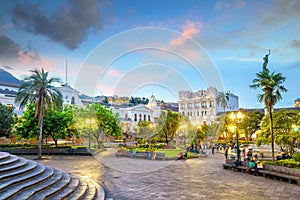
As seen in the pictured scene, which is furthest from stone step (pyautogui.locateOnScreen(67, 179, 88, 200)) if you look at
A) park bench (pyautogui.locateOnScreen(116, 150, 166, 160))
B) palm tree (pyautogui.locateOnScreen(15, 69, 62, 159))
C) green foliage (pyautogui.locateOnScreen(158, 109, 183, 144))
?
green foliage (pyautogui.locateOnScreen(158, 109, 183, 144))

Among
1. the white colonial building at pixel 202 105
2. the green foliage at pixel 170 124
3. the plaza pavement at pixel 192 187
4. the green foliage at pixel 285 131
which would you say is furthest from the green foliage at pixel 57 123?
the white colonial building at pixel 202 105

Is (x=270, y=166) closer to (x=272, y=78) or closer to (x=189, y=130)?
(x=272, y=78)

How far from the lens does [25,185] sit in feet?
27.6

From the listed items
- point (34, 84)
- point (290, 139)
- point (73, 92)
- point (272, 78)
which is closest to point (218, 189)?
point (290, 139)

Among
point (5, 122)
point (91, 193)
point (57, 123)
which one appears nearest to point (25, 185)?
point (91, 193)

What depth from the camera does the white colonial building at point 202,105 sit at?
267ft

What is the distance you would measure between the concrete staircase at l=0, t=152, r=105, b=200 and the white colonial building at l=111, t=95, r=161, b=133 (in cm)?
6558

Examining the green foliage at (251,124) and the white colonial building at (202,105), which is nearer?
the green foliage at (251,124)

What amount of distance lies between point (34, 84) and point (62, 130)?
7509mm

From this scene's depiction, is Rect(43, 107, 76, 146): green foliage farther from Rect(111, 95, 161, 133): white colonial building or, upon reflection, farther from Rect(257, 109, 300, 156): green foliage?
Rect(111, 95, 161, 133): white colonial building

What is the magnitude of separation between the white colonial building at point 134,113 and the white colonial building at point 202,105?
13001mm

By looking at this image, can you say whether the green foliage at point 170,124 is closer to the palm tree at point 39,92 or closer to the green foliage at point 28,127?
the palm tree at point 39,92

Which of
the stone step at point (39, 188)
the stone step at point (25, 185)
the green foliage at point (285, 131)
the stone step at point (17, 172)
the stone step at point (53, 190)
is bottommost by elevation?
the stone step at point (53, 190)

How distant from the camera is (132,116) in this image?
83250mm
